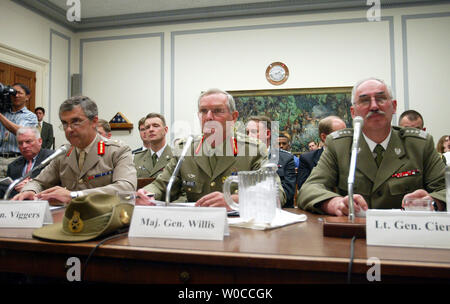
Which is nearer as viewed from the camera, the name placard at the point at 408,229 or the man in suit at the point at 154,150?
the name placard at the point at 408,229

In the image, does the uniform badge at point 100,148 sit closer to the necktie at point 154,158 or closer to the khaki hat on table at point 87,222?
the khaki hat on table at point 87,222

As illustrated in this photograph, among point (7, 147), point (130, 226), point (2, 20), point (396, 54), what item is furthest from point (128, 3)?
point (130, 226)

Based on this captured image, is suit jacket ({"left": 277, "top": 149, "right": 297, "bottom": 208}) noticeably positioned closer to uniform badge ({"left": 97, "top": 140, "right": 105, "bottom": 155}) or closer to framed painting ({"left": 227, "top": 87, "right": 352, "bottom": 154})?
uniform badge ({"left": 97, "top": 140, "right": 105, "bottom": 155})

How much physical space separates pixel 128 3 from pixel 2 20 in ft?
6.45

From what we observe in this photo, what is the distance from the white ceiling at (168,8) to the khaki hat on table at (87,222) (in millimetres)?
5796

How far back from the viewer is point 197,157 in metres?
1.99

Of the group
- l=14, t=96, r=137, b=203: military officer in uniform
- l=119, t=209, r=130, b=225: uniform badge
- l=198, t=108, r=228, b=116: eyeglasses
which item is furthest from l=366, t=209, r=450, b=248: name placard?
l=14, t=96, r=137, b=203: military officer in uniform

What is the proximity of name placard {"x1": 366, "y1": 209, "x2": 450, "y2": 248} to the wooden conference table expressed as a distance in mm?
26

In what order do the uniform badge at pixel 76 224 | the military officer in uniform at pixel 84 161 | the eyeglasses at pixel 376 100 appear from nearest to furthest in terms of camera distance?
the uniform badge at pixel 76 224
the eyeglasses at pixel 376 100
the military officer in uniform at pixel 84 161

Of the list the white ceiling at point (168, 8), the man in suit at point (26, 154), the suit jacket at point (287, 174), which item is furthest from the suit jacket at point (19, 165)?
the white ceiling at point (168, 8)

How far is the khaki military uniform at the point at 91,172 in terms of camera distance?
6.82ft

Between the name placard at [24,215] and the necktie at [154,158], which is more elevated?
the necktie at [154,158]
